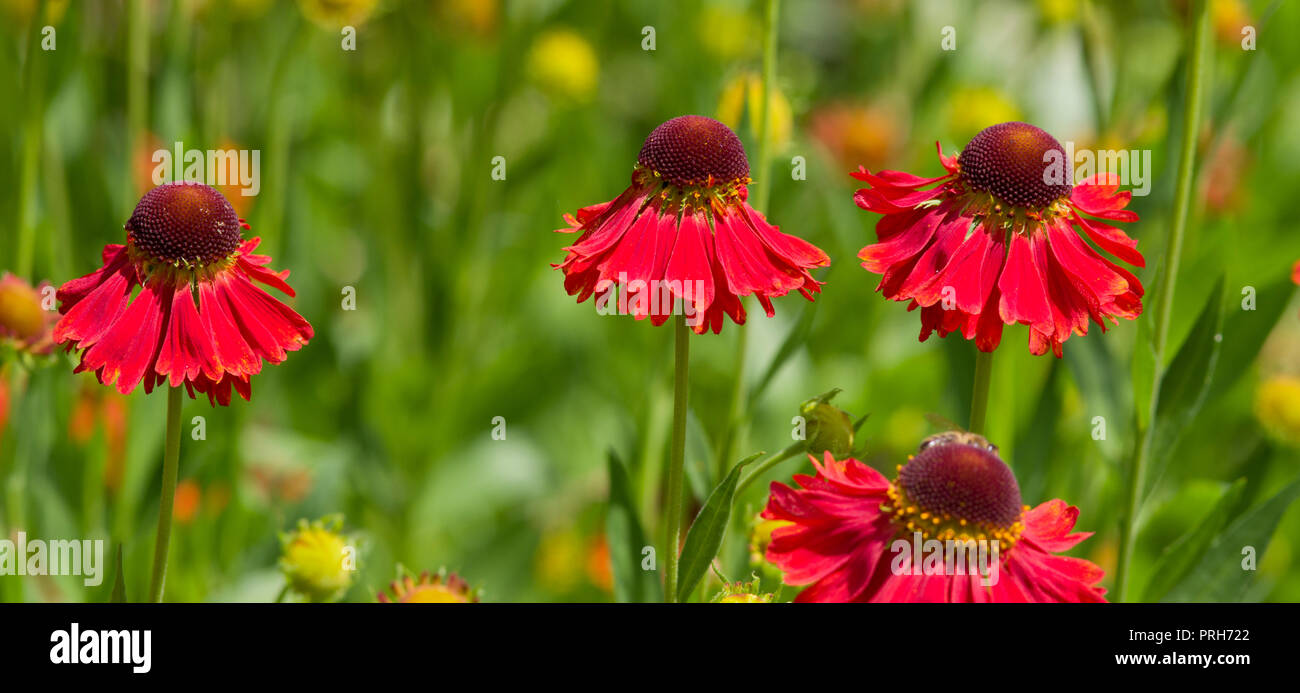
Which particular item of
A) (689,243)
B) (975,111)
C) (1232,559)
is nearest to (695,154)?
(689,243)

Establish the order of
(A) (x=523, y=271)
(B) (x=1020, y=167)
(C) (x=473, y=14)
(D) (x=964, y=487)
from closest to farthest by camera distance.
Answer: (D) (x=964, y=487) → (B) (x=1020, y=167) → (A) (x=523, y=271) → (C) (x=473, y=14)

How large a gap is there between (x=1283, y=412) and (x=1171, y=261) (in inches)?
27.9

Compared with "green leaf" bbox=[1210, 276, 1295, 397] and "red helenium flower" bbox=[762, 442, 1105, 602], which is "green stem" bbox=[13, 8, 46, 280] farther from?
"green leaf" bbox=[1210, 276, 1295, 397]

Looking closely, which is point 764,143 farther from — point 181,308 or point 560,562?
point 560,562

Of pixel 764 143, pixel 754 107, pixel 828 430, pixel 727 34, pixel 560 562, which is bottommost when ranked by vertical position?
pixel 560 562

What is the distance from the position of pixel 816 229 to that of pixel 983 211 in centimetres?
157

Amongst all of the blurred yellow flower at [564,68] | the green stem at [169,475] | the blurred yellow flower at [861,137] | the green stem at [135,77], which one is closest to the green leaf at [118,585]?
the green stem at [169,475]

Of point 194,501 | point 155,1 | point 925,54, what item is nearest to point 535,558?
point 194,501

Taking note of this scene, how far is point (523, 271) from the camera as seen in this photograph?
224 cm

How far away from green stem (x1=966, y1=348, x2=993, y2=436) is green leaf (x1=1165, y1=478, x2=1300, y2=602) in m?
0.32

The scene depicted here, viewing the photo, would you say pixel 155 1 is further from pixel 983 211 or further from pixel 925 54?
pixel 983 211

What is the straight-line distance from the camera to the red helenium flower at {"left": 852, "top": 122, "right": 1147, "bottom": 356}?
0.84m
